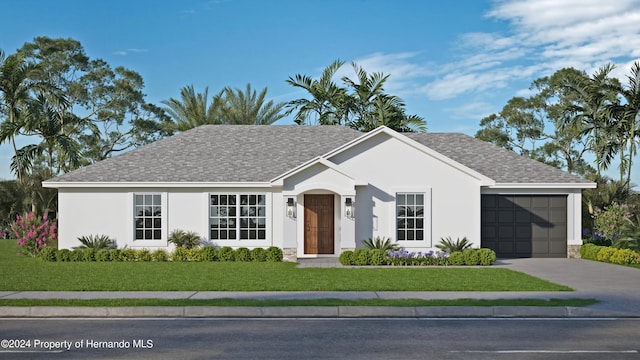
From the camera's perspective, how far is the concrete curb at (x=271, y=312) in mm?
12672

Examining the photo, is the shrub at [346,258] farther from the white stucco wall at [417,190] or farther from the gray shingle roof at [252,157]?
the gray shingle roof at [252,157]

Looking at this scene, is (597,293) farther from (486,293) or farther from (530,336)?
(530,336)

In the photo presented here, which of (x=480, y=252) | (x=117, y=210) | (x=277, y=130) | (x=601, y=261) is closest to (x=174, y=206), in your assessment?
(x=117, y=210)

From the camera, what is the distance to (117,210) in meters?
26.2

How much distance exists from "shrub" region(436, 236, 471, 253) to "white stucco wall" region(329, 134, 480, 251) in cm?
21

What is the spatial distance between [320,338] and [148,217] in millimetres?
17008

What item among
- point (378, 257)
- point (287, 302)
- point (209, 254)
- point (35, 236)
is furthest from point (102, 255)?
point (287, 302)

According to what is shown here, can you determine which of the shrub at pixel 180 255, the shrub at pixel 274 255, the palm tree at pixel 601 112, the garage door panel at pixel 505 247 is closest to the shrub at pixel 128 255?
the shrub at pixel 180 255

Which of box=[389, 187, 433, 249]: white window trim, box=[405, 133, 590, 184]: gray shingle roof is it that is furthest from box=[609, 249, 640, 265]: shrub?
box=[389, 187, 433, 249]: white window trim

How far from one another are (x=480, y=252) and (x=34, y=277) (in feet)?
45.8

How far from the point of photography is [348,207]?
24.5m

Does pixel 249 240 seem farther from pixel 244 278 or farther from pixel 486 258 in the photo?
pixel 486 258

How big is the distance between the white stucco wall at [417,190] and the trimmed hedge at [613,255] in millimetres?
4365

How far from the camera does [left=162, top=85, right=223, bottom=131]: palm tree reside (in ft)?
162
